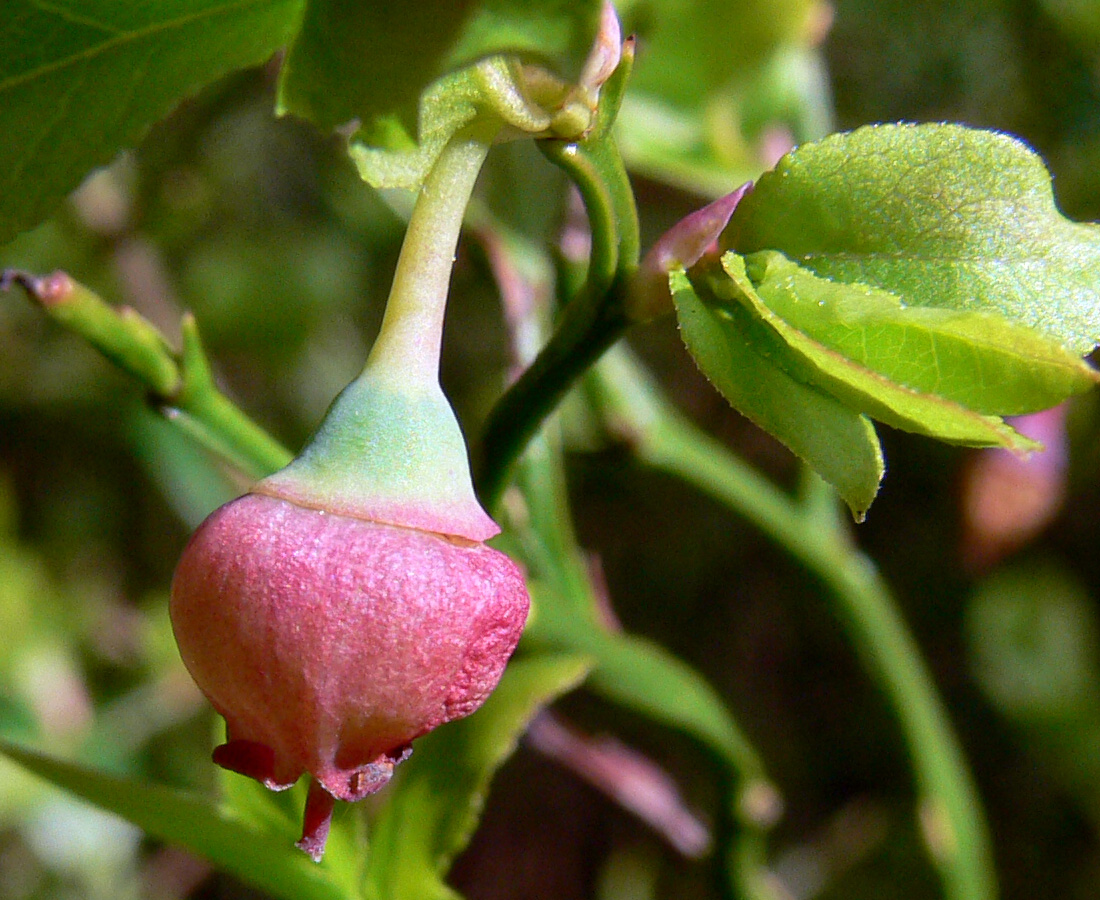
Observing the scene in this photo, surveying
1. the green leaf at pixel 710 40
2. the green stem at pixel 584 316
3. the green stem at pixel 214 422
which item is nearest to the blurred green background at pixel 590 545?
the green leaf at pixel 710 40

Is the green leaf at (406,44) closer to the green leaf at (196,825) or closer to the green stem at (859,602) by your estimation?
the green leaf at (196,825)

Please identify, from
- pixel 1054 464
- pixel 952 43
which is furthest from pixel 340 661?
pixel 952 43

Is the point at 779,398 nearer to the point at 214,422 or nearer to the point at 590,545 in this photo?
the point at 214,422

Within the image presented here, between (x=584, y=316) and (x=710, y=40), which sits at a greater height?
(x=584, y=316)

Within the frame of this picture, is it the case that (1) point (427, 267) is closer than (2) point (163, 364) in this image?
Yes

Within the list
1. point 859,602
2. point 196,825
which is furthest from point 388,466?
point 859,602

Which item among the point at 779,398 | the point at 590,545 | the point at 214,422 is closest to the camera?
the point at 779,398
